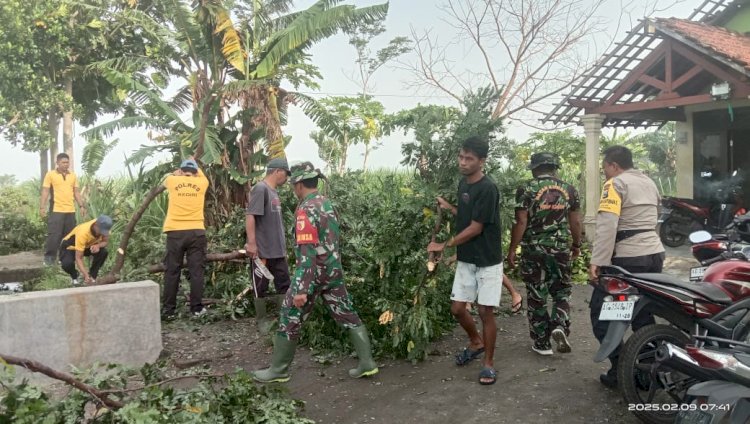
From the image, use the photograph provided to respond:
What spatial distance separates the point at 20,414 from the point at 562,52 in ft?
48.6

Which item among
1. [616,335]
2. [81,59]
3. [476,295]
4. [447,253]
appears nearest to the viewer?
[616,335]

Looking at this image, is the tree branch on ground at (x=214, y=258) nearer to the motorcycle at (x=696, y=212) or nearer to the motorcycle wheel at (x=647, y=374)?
the motorcycle wheel at (x=647, y=374)

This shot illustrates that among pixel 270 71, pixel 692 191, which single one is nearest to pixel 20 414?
pixel 270 71

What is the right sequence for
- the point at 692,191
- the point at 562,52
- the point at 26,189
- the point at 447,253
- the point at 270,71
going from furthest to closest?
the point at 26,189, the point at 562,52, the point at 692,191, the point at 270,71, the point at 447,253

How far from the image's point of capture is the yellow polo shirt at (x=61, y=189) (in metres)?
8.90

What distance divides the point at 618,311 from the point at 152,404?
2.78 m

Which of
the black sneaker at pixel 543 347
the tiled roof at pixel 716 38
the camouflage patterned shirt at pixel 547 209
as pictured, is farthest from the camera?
the tiled roof at pixel 716 38

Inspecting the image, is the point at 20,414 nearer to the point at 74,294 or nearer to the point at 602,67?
the point at 74,294

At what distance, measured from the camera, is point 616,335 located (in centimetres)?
358

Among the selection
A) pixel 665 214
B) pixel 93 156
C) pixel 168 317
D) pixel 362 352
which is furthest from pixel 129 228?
pixel 665 214

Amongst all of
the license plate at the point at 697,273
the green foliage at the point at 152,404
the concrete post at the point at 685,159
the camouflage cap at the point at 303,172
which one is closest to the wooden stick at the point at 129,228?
the camouflage cap at the point at 303,172

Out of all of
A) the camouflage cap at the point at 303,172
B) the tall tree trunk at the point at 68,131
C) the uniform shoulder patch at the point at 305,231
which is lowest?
the uniform shoulder patch at the point at 305,231

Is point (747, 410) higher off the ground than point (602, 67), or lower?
lower

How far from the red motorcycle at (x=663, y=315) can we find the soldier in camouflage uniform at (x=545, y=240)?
36.0 inches
